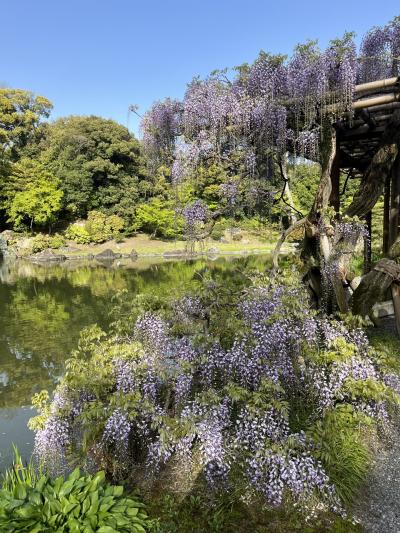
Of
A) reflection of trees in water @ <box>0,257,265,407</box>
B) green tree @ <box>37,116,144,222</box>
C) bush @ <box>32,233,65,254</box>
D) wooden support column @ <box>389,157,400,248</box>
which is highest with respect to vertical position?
green tree @ <box>37,116,144,222</box>

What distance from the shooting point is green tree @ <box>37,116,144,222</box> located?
1212 inches

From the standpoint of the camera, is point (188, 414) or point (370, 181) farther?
point (370, 181)

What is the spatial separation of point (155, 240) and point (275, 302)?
2830cm

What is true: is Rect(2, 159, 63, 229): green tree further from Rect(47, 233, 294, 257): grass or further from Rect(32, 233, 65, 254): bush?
Rect(47, 233, 294, 257): grass

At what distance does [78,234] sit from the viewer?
30.5 m

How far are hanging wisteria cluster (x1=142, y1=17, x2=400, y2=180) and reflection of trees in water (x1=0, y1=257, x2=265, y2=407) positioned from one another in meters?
1.69

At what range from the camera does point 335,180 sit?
21.9 feet

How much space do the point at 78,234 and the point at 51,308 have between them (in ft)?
60.7

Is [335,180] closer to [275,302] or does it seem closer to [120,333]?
[275,302]

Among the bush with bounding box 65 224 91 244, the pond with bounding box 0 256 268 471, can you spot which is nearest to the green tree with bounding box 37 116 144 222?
the bush with bounding box 65 224 91 244

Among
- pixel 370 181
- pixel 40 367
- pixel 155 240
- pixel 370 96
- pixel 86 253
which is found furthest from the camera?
pixel 155 240

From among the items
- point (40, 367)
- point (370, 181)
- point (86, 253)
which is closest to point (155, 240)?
point (86, 253)

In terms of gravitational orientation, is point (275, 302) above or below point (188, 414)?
above

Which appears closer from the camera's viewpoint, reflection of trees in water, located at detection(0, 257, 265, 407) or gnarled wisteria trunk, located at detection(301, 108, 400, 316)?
gnarled wisteria trunk, located at detection(301, 108, 400, 316)
